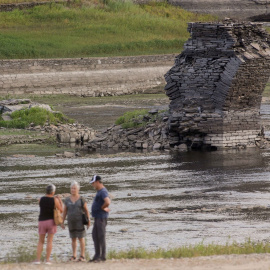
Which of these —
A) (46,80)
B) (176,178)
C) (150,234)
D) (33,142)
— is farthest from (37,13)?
(150,234)

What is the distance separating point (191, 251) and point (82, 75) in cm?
4383

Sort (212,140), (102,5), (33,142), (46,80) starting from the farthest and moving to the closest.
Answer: (102,5), (46,80), (33,142), (212,140)

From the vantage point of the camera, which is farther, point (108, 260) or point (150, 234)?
point (150, 234)

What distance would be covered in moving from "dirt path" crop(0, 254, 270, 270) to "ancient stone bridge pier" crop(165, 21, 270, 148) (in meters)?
15.6

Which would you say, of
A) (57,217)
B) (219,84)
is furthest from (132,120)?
(57,217)

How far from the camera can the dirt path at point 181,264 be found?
12.0 meters

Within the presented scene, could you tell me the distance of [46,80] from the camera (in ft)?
179

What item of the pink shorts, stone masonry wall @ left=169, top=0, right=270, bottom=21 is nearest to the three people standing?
the pink shorts

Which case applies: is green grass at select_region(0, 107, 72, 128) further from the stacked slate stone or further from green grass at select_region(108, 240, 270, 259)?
green grass at select_region(108, 240, 270, 259)

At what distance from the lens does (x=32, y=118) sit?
3500 centimetres

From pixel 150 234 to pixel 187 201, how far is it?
3685mm

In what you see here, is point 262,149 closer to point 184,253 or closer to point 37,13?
point 184,253

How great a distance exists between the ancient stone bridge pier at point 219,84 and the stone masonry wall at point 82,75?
80.3 ft

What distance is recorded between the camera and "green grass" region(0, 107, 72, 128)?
34719 mm
